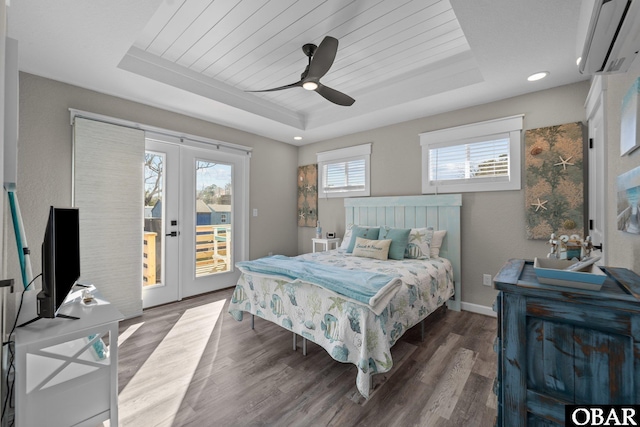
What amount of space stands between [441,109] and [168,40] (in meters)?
2.95

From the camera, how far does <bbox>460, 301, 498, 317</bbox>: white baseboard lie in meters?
3.04

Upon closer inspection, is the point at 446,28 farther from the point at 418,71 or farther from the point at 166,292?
the point at 166,292

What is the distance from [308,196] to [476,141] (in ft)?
9.00

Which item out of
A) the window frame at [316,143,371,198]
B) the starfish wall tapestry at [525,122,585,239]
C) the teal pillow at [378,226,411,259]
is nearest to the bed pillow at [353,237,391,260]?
the teal pillow at [378,226,411,259]

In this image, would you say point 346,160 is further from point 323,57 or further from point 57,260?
point 57,260

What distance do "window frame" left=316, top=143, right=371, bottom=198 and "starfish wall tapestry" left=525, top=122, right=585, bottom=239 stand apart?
1.93m

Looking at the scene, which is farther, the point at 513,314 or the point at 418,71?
the point at 418,71

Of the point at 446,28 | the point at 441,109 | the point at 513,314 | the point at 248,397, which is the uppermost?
the point at 446,28

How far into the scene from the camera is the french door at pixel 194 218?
3.35 metres

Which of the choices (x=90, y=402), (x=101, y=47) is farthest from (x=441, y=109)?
(x=90, y=402)

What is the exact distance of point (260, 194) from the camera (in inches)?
177

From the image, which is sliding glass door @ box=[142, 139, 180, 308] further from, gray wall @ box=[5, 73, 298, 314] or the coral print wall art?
the coral print wall art

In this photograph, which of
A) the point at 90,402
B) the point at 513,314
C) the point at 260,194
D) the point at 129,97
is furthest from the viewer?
the point at 260,194

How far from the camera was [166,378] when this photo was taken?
6.29 feet
